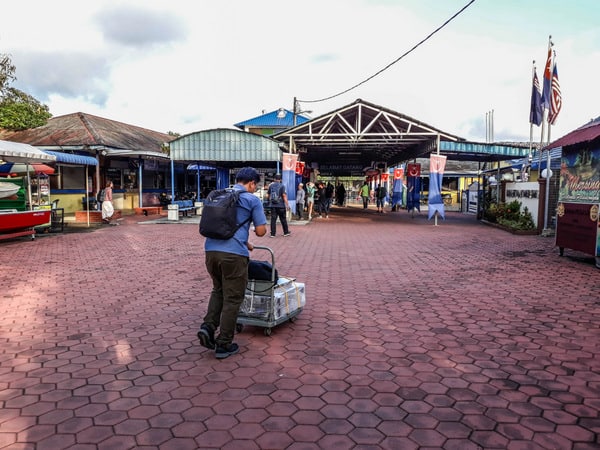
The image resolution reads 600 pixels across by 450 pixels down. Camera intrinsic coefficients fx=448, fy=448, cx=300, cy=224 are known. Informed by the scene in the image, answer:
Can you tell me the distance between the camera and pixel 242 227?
152 inches

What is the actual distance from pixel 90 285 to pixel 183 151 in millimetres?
13051

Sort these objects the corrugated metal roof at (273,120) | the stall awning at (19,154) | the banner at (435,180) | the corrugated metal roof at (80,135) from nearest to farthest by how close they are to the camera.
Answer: the stall awning at (19,154)
the banner at (435,180)
the corrugated metal roof at (80,135)
the corrugated metal roof at (273,120)

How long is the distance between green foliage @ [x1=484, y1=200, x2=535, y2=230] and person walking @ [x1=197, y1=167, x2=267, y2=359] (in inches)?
496

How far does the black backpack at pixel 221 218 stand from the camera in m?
3.69

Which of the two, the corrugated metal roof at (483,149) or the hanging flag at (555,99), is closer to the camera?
the hanging flag at (555,99)

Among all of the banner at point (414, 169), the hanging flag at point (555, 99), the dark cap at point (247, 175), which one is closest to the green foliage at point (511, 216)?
the hanging flag at point (555, 99)

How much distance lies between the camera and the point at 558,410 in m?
3.04

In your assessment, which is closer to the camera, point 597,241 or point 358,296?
point 358,296

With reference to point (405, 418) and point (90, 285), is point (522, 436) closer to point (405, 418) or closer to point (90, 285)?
point (405, 418)

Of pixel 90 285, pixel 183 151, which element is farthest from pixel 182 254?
pixel 183 151

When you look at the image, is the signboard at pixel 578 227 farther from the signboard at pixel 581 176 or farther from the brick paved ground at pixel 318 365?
the brick paved ground at pixel 318 365

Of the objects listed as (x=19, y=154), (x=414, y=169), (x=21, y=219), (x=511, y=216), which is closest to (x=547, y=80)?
(x=511, y=216)

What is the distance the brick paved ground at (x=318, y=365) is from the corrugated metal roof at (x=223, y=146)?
11.8 metres

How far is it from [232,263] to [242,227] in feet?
1.07
